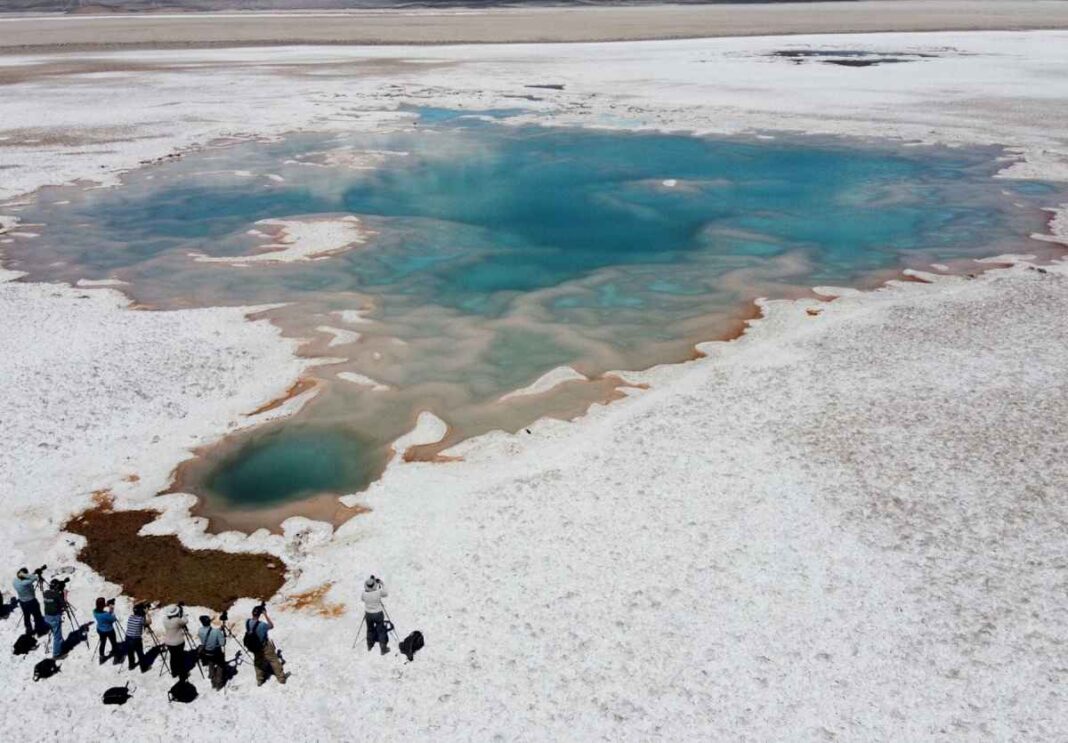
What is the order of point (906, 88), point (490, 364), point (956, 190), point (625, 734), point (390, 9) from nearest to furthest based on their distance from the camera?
point (625, 734) < point (490, 364) < point (956, 190) < point (906, 88) < point (390, 9)

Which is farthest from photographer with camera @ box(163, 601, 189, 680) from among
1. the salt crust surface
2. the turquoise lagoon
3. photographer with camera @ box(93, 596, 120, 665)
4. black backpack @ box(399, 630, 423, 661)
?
the turquoise lagoon

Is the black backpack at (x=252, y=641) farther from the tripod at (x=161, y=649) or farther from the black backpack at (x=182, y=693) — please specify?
the tripod at (x=161, y=649)

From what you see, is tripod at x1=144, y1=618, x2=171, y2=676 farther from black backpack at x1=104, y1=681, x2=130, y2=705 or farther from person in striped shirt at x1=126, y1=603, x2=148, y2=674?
black backpack at x1=104, y1=681, x2=130, y2=705

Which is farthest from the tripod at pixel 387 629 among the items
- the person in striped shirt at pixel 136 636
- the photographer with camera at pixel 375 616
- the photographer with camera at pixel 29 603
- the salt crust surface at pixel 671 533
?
the photographer with camera at pixel 29 603

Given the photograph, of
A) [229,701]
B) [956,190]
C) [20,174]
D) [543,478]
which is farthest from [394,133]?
[229,701]

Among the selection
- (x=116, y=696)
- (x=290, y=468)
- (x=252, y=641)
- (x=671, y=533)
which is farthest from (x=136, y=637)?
(x=671, y=533)

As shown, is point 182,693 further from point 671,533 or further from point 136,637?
point 671,533

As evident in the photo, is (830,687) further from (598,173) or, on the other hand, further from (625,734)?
(598,173)
